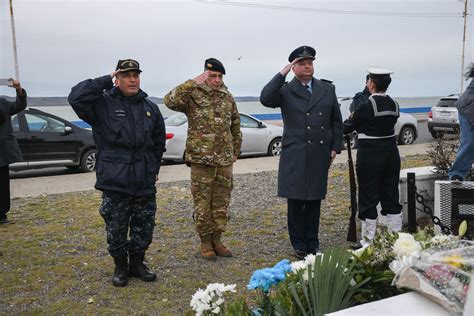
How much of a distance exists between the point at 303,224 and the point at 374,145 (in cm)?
107

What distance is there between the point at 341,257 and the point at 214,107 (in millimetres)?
2987

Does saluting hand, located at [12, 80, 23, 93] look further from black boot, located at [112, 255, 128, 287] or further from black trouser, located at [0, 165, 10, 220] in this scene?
black boot, located at [112, 255, 128, 287]

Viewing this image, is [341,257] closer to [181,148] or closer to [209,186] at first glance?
[209,186]

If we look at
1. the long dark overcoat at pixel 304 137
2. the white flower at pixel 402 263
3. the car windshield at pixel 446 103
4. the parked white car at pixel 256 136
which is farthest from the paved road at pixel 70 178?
the white flower at pixel 402 263

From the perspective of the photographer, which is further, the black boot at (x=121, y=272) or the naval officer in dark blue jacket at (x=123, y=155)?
the black boot at (x=121, y=272)

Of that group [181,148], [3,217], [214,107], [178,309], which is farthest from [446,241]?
[181,148]

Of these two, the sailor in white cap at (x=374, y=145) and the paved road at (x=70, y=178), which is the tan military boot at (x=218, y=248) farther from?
the paved road at (x=70, y=178)

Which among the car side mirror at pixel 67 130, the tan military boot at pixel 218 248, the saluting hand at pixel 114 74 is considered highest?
the saluting hand at pixel 114 74

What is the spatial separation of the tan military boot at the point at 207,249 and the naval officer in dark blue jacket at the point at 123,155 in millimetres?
747

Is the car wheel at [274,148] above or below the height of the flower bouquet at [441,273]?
below

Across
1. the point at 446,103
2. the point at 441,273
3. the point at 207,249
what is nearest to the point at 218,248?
the point at 207,249

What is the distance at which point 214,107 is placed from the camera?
5180mm

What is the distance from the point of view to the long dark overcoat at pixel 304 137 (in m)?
5.20

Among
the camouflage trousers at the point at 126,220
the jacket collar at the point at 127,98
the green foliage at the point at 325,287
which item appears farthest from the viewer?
the jacket collar at the point at 127,98
